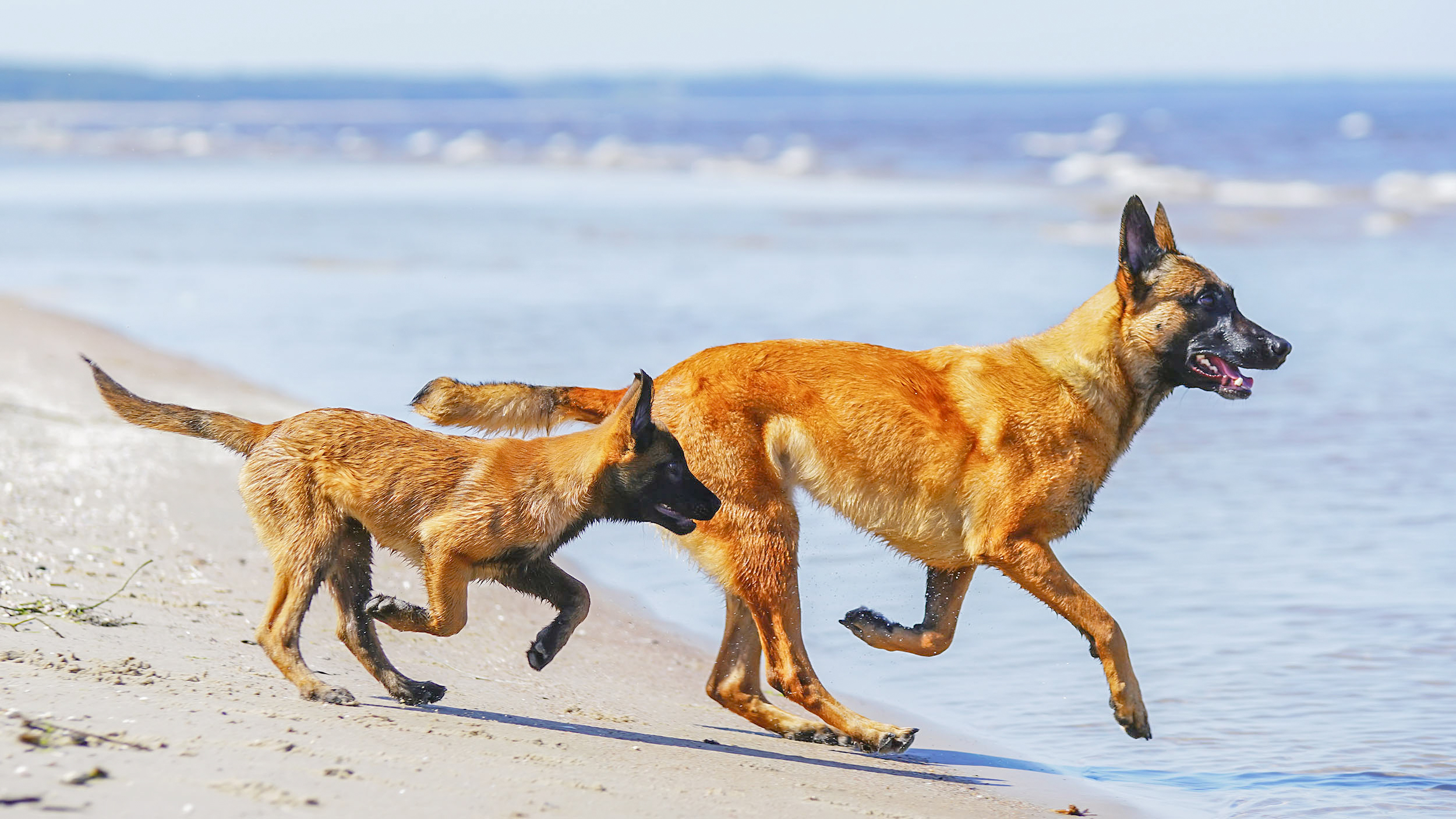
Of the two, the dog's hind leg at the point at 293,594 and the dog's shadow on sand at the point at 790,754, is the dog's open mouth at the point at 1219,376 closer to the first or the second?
the dog's shadow on sand at the point at 790,754

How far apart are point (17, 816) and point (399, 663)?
89.2 inches

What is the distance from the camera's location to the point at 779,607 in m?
5.36

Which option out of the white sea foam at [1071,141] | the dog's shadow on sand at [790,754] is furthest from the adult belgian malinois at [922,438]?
the white sea foam at [1071,141]

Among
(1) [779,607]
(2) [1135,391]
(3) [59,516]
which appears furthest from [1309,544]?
(3) [59,516]

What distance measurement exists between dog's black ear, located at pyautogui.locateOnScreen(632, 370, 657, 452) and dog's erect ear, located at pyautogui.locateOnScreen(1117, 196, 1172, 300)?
1830mm

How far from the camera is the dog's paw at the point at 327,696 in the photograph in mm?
4910

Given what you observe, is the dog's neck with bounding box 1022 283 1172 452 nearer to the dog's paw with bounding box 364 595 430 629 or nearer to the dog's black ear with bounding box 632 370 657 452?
the dog's black ear with bounding box 632 370 657 452

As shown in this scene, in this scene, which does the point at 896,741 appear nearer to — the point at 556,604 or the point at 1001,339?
the point at 556,604

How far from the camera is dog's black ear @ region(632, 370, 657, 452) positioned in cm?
510

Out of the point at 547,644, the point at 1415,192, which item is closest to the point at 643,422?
the point at 547,644

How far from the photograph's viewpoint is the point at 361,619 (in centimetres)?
529

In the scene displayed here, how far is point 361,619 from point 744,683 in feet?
4.47

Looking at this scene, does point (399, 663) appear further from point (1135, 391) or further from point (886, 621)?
point (1135, 391)

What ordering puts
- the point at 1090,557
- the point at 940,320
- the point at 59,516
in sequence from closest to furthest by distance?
the point at 59,516, the point at 1090,557, the point at 940,320
